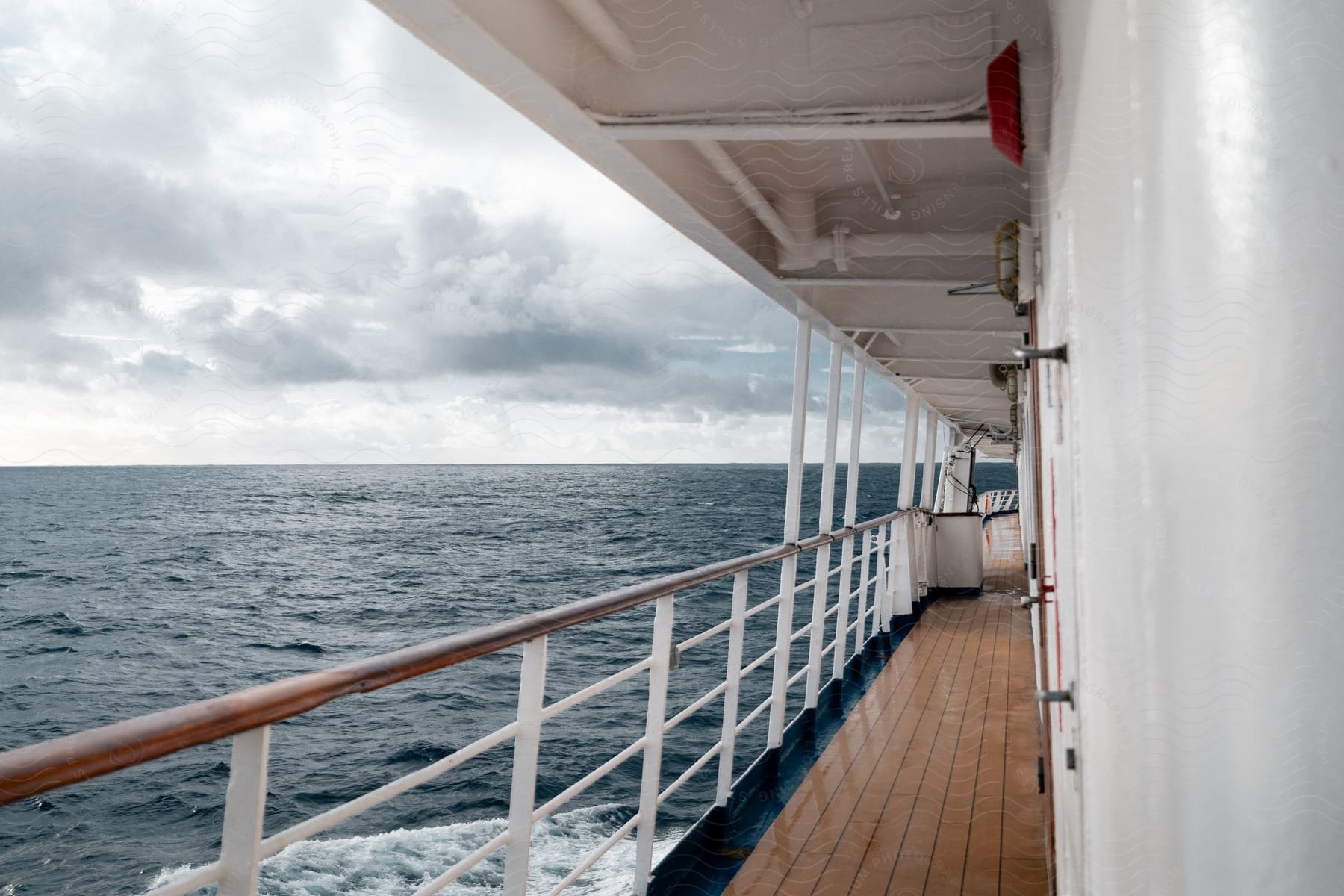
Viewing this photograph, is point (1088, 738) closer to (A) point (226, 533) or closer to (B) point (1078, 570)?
(B) point (1078, 570)

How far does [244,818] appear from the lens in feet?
2.45

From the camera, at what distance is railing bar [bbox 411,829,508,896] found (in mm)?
1021

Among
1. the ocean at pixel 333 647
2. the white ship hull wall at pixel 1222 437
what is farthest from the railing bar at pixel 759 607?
the white ship hull wall at pixel 1222 437

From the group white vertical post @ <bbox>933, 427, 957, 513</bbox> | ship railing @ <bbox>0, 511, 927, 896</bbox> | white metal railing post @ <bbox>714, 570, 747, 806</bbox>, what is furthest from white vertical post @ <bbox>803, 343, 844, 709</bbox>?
white vertical post @ <bbox>933, 427, 957, 513</bbox>

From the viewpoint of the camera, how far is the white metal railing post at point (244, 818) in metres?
0.74

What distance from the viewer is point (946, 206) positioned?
244 cm

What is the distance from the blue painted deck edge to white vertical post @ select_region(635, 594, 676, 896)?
75 millimetres

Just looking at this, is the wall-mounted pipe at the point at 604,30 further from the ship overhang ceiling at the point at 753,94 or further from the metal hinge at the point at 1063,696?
the metal hinge at the point at 1063,696

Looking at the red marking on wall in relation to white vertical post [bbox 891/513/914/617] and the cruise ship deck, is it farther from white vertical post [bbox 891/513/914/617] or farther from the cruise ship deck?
white vertical post [bbox 891/513/914/617]

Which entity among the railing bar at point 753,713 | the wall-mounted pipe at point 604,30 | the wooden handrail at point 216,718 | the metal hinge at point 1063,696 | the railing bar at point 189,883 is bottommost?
the railing bar at point 753,713

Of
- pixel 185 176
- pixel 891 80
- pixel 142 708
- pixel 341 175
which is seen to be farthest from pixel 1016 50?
pixel 142 708

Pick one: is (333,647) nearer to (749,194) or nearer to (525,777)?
(749,194)

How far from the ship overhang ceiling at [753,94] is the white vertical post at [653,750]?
3.07 ft

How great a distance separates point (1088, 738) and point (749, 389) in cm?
112
